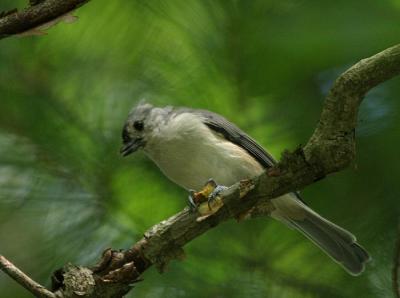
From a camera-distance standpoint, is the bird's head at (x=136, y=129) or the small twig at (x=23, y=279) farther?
the bird's head at (x=136, y=129)

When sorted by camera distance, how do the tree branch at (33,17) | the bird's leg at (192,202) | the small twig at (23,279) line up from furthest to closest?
the bird's leg at (192,202) → the small twig at (23,279) → the tree branch at (33,17)

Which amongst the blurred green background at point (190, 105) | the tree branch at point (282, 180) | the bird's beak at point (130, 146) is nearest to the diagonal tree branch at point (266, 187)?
the tree branch at point (282, 180)

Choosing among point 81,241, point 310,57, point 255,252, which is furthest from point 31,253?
point 310,57

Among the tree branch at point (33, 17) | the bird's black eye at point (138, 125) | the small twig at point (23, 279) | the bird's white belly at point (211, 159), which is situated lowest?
the bird's white belly at point (211, 159)

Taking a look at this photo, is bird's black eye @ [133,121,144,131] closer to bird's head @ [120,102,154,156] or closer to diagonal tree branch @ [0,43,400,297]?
bird's head @ [120,102,154,156]

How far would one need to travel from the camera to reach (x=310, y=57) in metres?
1.79

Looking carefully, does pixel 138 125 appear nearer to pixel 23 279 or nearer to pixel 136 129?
pixel 136 129

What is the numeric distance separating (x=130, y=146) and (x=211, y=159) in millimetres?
434

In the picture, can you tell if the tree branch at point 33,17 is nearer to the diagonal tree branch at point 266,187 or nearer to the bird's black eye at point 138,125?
Result: the diagonal tree branch at point 266,187

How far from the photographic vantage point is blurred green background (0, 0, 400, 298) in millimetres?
1809

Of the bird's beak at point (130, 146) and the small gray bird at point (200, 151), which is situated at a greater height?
the bird's beak at point (130, 146)

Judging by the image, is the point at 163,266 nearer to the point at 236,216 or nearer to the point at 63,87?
the point at 236,216

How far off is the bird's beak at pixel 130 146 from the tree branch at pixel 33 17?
76cm

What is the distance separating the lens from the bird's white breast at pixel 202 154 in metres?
2.69
